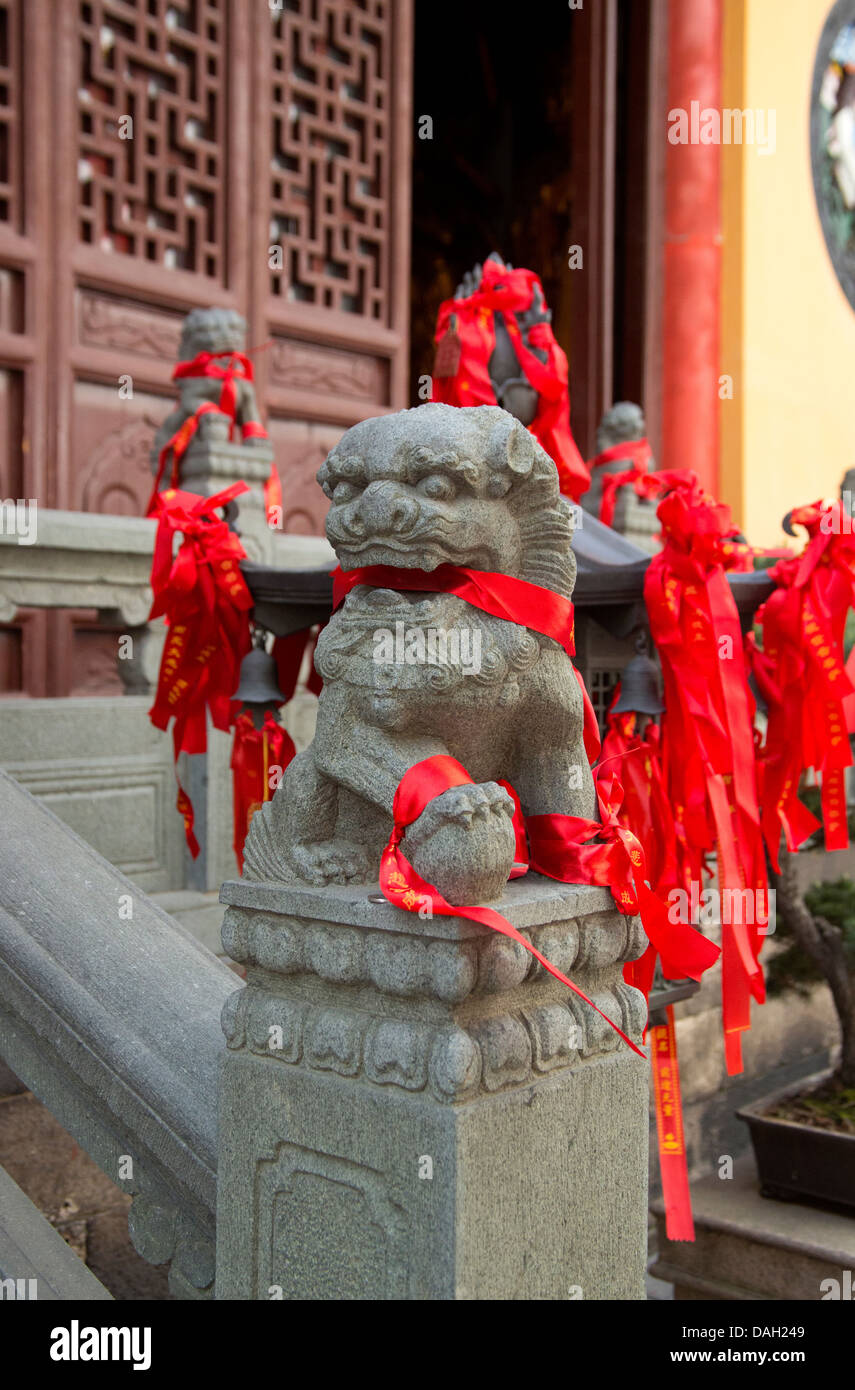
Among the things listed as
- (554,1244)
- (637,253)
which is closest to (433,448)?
(554,1244)

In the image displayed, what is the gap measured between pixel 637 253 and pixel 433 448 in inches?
232

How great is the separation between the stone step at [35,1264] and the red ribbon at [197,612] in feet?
3.96

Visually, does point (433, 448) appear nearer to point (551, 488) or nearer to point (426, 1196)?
point (551, 488)

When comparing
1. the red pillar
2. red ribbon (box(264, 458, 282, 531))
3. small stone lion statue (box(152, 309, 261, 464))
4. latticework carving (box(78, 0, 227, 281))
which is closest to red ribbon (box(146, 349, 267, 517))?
small stone lion statue (box(152, 309, 261, 464))

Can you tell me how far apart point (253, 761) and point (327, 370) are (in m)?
3.11

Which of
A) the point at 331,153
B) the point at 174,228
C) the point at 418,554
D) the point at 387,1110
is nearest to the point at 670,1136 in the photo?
the point at 387,1110

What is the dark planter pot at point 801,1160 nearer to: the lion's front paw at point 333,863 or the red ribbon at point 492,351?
the red ribbon at point 492,351

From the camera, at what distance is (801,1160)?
3746 mm

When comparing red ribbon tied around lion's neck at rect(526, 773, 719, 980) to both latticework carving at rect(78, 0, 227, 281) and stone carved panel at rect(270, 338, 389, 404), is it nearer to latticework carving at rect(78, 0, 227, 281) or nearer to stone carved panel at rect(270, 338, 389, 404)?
latticework carving at rect(78, 0, 227, 281)

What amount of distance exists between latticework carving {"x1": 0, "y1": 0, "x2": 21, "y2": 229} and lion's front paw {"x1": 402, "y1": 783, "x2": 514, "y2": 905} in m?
3.78

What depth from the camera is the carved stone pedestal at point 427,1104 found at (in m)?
1.54

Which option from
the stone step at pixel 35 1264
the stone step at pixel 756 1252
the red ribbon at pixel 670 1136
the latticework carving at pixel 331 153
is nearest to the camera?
the stone step at pixel 35 1264

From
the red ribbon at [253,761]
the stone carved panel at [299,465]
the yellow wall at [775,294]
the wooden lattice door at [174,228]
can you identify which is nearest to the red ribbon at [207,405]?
the wooden lattice door at [174,228]

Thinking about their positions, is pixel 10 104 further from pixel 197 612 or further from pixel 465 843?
pixel 465 843
